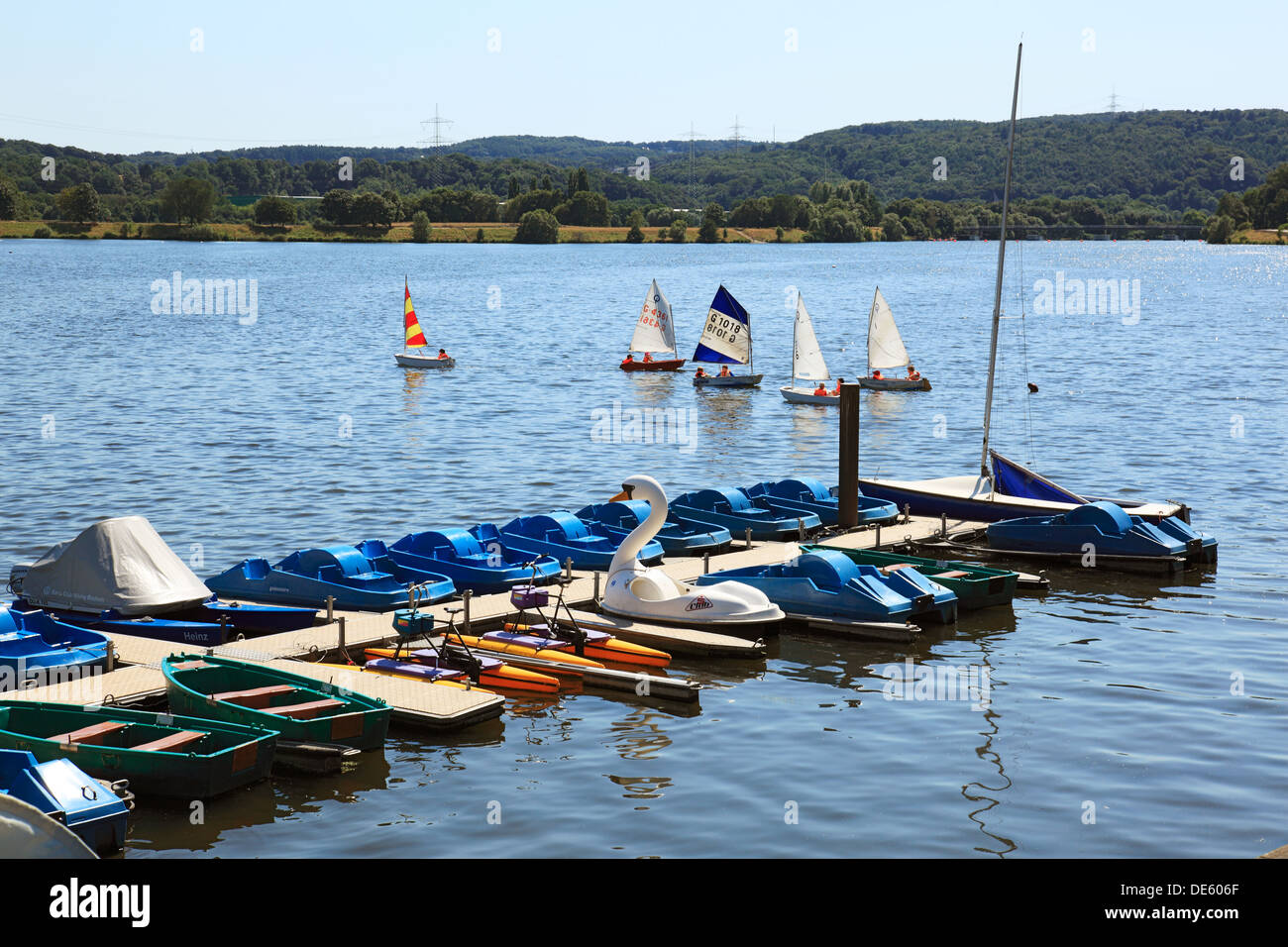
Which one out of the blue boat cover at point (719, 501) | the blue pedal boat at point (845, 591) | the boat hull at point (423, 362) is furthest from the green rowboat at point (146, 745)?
the boat hull at point (423, 362)

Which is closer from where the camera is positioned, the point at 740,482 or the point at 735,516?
the point at 735,516

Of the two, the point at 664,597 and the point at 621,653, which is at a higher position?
the point at 664,597

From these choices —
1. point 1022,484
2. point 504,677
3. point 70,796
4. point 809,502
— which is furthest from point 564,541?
point 70,796

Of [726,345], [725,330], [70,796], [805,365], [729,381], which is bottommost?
[70,796]

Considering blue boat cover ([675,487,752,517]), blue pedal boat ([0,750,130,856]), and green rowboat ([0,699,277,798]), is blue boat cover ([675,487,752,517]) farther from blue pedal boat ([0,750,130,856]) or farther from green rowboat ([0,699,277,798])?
blue pedal boat ([0,750,130,856])

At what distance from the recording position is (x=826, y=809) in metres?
19.0

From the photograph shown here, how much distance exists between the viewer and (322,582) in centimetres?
2825

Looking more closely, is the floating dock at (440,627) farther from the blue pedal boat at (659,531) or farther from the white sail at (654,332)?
the white sail at (654,332)

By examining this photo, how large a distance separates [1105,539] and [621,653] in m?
14.6

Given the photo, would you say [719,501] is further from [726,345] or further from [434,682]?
[726,345]

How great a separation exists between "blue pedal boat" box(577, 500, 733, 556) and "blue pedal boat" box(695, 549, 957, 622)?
4598 mm

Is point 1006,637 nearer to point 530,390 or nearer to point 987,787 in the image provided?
point 987,787

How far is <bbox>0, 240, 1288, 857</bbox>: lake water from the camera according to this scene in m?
18.6
